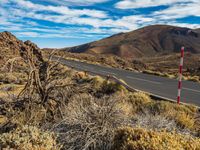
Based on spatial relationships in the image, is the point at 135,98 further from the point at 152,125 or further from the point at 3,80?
the point at 3,80

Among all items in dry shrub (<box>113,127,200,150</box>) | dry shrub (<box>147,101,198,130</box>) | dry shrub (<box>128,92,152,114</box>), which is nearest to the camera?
dry shrub (<box>113,127,200,150</box>)

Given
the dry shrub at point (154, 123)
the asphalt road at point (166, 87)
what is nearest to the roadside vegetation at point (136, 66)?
the dry shrub at point (154, 123)

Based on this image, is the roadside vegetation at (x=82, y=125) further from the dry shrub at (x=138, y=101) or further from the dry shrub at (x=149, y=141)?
→ the dry shrub at (x=138, y=101)

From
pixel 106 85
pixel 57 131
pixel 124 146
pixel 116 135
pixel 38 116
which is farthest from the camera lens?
pixel 106 85

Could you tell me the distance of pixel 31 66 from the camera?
739 cm

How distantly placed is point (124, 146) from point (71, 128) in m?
1.45

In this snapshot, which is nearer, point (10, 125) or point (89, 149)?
point (89, 149)

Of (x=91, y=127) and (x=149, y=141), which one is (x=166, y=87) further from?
(x=149, y=141)

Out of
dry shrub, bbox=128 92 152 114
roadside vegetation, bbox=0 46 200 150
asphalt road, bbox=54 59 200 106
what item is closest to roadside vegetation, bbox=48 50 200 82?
roadside vegetation, bbox=0 46 200 150

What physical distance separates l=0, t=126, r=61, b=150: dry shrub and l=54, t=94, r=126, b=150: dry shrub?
347mm

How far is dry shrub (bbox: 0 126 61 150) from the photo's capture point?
5000 mm

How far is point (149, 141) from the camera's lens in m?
4.87

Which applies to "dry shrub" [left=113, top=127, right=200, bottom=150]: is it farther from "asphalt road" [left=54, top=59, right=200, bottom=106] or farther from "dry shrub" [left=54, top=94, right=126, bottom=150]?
"asphalt road" [left=54, top=59, right=200, bottom=106]

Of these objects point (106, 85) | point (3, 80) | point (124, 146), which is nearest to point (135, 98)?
point (106, 85)
